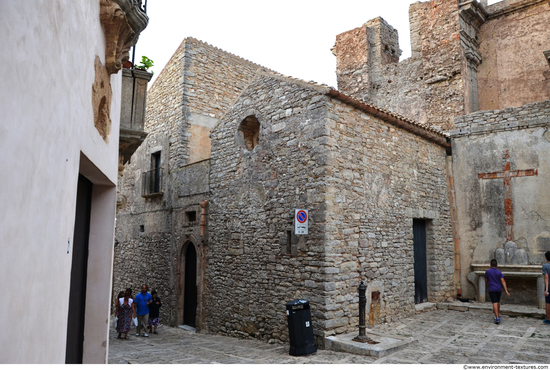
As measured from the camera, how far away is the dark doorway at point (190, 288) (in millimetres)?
11352

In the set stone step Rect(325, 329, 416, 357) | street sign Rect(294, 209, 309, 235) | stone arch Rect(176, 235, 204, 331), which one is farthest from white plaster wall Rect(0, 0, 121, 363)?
stone arch Rect(176, 235, 204, 331)

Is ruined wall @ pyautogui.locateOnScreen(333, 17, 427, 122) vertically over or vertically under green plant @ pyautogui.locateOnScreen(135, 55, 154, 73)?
over

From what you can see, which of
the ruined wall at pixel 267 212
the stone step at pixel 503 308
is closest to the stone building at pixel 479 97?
the stone step at pixel 503 308

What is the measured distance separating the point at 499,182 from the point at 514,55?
5.44 meters

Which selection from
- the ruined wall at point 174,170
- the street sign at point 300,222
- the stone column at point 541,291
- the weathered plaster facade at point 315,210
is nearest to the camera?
the street sign at point 300,222

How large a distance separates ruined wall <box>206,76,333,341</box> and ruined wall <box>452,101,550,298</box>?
18.1 ft

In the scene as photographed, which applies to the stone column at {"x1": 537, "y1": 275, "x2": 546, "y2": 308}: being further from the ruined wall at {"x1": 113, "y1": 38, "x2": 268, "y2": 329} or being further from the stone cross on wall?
the ruined wall at {"x1": 113, "y1": 38, "x2": 268, "y2": 329}

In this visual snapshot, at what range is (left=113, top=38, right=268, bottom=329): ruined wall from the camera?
11.7m

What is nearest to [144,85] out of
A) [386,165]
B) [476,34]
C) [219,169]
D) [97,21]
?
[97,21]

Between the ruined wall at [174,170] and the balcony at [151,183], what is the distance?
242 mm

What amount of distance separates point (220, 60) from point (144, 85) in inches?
341

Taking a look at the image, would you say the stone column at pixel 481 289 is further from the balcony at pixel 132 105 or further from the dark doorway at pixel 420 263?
the balcony at pixel 132 105

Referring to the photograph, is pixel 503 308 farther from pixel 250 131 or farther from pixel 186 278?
pixel 186 278

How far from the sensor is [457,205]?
1121 cm
